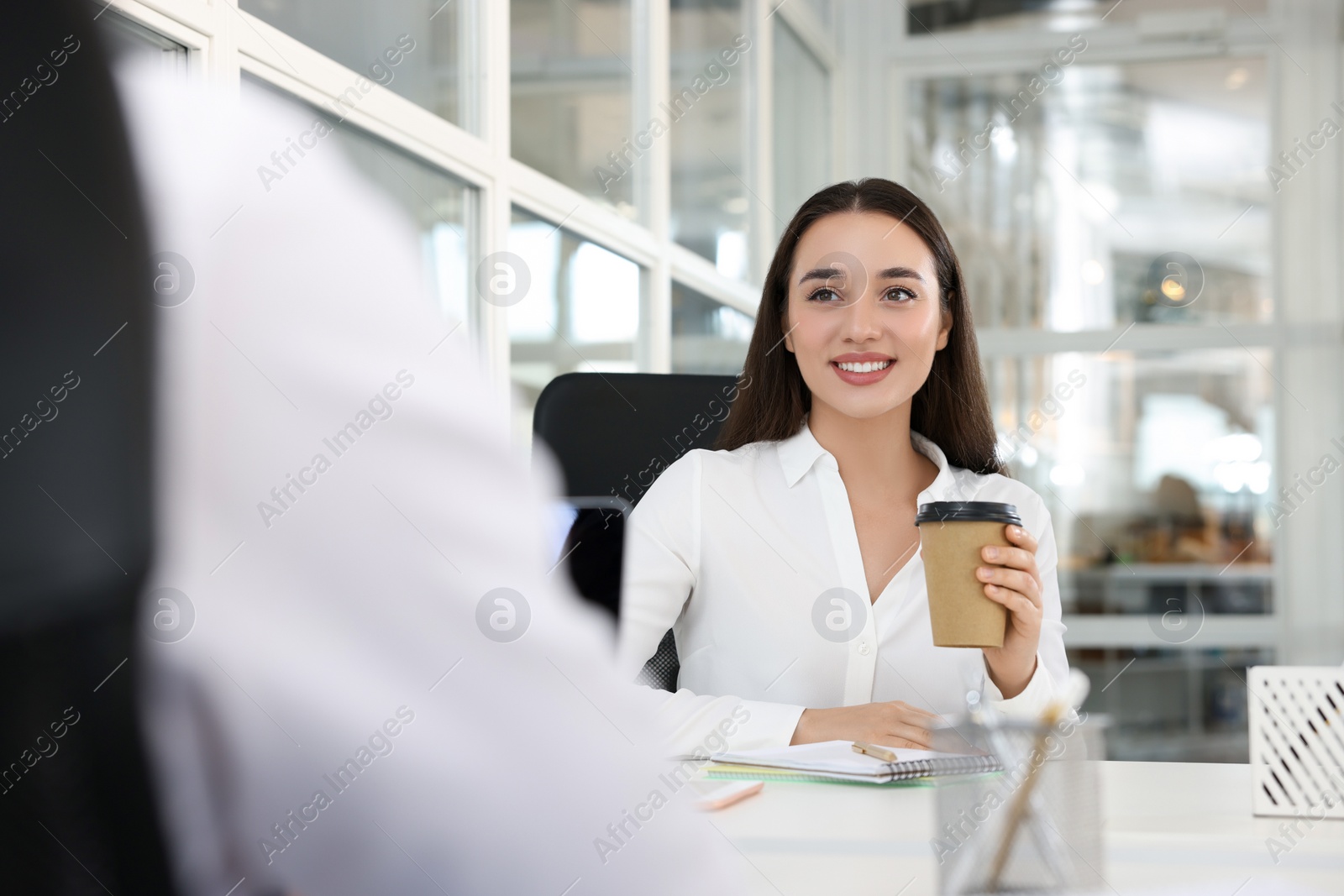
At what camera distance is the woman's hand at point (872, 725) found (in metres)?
1.22

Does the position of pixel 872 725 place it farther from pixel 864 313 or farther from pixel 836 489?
pixel 864 313

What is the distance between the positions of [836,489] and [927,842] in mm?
893

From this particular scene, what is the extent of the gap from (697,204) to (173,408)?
3.84 m

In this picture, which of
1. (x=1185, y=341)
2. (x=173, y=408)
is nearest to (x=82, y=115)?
(x=173, y=408)

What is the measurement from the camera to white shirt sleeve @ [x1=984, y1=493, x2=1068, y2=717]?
1.29m

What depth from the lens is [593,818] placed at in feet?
0.85

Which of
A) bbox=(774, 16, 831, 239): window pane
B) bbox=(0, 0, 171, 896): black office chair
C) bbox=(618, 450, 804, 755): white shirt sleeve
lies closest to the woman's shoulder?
bbox=(618, 450, 804, 755): white shirt sleeve

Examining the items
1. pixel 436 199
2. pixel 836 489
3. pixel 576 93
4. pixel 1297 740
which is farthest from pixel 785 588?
pixel 576 93

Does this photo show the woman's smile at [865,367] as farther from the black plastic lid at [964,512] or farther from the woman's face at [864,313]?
the black plastic lid at [964,512]

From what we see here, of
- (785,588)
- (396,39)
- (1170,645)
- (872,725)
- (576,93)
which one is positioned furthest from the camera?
(1170,645)

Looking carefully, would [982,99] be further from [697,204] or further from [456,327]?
[456,327]

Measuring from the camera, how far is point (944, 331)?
72.0 inches

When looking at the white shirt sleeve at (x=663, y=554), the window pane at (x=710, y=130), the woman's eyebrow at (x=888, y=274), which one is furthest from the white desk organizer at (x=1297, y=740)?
the window pane at (x=710, y=130)

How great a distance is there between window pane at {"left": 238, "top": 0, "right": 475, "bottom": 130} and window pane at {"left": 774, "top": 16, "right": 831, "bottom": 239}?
2.48 metres
